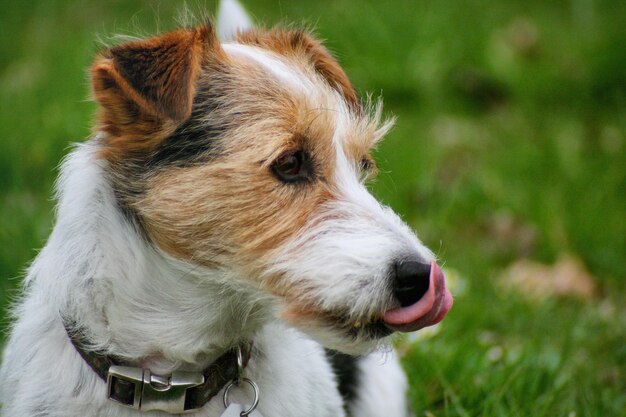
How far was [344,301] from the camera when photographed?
8.39 ft

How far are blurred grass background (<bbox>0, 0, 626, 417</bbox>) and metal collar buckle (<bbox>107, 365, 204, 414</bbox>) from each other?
1222 mm

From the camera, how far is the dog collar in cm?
273

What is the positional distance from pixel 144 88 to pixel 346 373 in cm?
170

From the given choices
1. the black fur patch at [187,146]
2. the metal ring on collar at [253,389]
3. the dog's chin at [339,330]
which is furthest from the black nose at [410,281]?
the black fur patch at [187,146]

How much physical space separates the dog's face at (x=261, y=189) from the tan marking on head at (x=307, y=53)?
0.30 m

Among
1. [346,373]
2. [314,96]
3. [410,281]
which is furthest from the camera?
[346,373]

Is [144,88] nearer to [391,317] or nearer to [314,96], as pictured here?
[314,96]

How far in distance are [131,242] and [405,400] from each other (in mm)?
1632

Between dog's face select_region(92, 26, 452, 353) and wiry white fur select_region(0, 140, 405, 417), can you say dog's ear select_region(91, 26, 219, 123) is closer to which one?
dog's face select_region(92, 26, 452, 353)

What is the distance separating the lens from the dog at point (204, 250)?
2623 millimetres

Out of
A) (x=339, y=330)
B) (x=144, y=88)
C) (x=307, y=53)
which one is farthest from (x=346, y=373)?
(x=144, y=88)

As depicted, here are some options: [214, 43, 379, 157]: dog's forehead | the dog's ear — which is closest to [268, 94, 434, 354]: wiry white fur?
[214, 43, 379, 157]: dog's forehead

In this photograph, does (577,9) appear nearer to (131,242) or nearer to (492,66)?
(492,66)

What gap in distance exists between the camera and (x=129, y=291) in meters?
2.80
